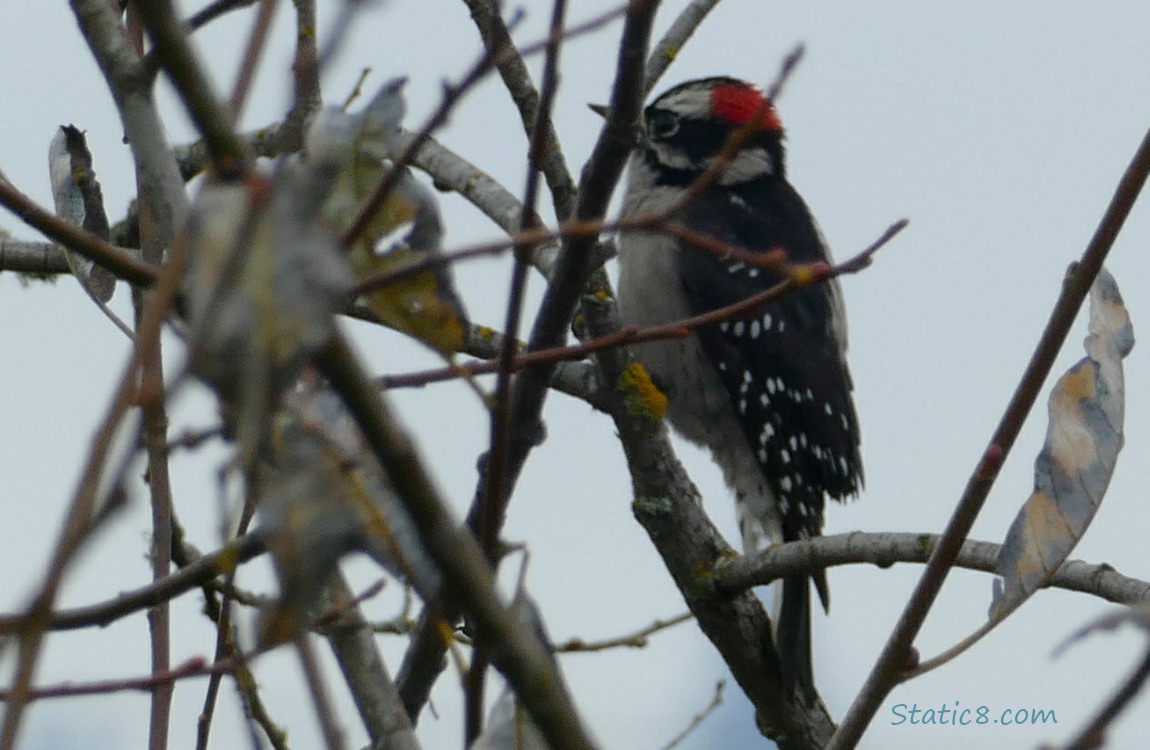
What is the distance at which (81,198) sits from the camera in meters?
2.55

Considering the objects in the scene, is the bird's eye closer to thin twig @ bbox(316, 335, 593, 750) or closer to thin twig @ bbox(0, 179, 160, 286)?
thin twig @ bbox(0, 179, 160, 286)

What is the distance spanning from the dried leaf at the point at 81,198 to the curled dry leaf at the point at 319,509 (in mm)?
1582

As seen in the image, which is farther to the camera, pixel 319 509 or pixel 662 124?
pixel 662 124

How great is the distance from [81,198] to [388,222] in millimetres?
1496

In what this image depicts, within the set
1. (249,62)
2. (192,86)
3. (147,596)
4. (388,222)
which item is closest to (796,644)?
(147,596)

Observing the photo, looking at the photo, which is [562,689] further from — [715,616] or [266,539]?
[715,616]

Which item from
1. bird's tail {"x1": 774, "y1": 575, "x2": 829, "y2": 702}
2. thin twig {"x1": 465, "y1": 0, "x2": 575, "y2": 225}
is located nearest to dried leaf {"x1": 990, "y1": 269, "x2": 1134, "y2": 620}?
thin twig {"x1": 465, "y1": 0, "x2": 575, "y2": 225}

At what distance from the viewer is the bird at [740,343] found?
4867mm

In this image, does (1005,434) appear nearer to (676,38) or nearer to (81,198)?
(81,198)

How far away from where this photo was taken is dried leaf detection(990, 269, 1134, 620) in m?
1.72

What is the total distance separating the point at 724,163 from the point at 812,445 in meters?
3.62

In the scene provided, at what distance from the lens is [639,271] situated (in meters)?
5.09

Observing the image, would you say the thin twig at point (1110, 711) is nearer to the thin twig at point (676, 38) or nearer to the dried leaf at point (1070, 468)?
the dried leaf at point (1070, 468)

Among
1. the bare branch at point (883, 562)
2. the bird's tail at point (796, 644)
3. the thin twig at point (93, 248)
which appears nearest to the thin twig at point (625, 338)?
the thin twig at point (93, 248)
